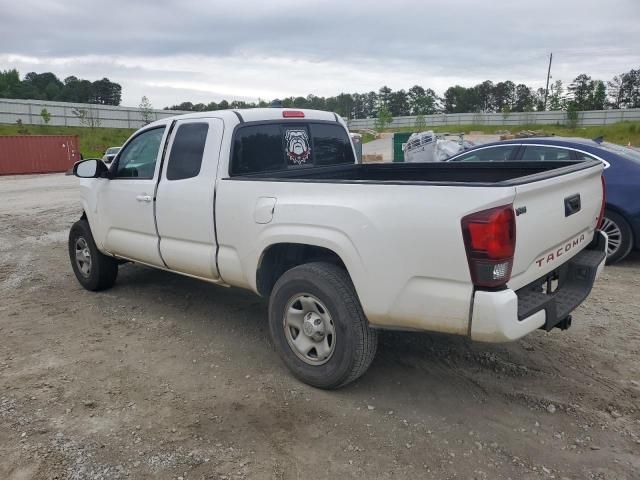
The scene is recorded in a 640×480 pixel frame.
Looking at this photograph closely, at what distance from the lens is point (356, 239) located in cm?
309

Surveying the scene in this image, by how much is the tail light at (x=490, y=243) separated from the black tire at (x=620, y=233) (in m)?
4.52

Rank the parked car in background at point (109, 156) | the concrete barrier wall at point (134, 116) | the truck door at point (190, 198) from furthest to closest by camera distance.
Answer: the concrete barrier wall at point (134, 116), the parked car in background at point (109, 156), the truck door at point (190, 198)

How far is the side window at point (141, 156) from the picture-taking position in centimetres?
479

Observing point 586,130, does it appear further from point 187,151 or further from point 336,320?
point 336,320

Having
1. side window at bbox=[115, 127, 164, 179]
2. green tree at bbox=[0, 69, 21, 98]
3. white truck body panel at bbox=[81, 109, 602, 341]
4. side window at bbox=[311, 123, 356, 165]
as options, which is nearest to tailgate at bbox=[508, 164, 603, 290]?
white truck body panel at bbox=[81, 109, 602, 341]

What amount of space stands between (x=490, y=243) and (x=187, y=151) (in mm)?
2758

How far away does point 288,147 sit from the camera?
4.55 m

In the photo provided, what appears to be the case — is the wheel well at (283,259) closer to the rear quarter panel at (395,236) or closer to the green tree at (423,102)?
the rear quarter panel at (395,236)

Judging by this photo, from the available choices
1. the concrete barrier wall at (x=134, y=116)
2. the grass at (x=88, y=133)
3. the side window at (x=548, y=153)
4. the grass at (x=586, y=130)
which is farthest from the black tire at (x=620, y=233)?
the concrete barrier wall at (x=134, y=116)

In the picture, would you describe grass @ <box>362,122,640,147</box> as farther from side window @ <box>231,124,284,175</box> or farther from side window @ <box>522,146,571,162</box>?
side window @ <box>231,124,284,175</box>

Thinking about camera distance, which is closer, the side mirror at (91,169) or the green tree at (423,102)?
the side mirror at (91,169)

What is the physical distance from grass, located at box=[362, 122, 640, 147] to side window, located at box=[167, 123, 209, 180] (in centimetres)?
3653

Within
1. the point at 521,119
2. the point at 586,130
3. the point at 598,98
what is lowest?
the point at 586,130

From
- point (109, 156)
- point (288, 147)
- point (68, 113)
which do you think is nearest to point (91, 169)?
point (288, 147)
